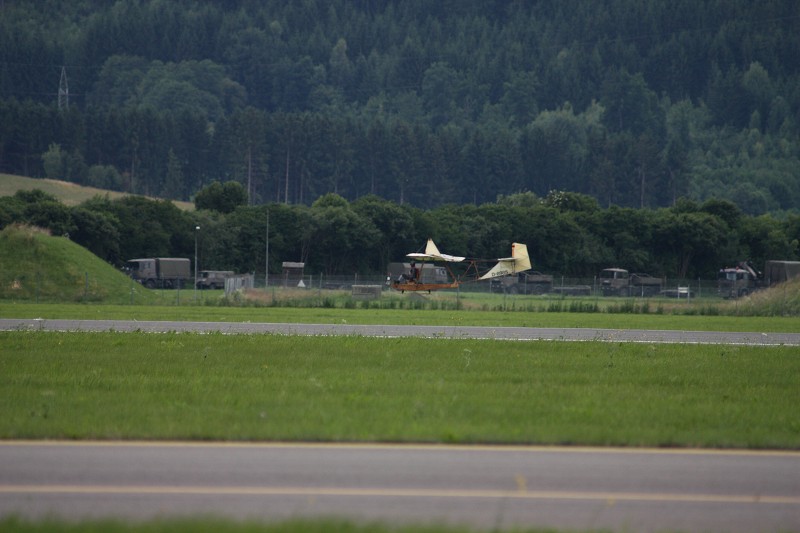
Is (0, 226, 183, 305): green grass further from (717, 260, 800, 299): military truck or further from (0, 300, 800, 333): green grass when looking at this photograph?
(717, 260, 800, 299): military truck

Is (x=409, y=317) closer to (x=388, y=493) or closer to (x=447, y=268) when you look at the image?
(x=447, y=268)

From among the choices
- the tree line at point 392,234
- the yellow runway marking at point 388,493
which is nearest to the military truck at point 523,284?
the tree line at point 392,234

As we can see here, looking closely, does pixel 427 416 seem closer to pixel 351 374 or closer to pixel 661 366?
pixel 351 374

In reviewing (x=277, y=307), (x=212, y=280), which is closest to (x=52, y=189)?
(x=212, y=280)

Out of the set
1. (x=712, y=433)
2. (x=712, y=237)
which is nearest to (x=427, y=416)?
(x=712, y=433)

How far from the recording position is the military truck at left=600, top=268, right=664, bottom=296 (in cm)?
8962

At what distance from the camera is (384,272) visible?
113 meters

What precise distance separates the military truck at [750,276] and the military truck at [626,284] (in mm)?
6030

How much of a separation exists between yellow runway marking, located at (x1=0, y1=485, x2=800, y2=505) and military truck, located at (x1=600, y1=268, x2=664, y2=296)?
73877 mm

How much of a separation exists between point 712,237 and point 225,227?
53816 mm

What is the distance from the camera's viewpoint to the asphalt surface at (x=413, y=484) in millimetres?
12281

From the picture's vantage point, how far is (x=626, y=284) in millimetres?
102188

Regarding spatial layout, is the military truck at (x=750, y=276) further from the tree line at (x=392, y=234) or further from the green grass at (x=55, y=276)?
the green grass at (x=55, y=276)

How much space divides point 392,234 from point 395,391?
307 ft
